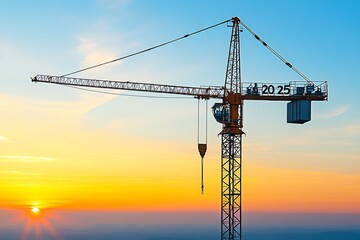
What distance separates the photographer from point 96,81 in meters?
121

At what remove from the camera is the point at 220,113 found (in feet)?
378

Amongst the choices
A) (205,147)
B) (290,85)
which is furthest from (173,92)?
A: (290,85)

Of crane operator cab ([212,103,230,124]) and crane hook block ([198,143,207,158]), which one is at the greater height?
crane operator cab ([212,103,230,124])

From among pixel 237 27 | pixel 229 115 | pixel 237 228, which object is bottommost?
pixel 237 228

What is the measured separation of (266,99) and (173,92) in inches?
763

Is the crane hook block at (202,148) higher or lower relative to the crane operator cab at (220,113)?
lower

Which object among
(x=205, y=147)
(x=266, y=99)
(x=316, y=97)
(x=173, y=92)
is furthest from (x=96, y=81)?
(x=316, y=97)

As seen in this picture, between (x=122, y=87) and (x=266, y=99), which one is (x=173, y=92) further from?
(x=266, y=99)

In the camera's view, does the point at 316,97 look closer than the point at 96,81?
Yes

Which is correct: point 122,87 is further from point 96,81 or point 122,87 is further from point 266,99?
point 266,99

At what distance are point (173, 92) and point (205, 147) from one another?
51.1ft

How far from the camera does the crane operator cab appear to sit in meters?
115

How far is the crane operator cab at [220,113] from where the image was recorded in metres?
115

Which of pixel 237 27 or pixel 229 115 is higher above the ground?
pixel 237 27
